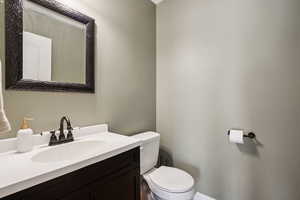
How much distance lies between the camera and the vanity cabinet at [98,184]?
0.66 metres

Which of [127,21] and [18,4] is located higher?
[127,21]

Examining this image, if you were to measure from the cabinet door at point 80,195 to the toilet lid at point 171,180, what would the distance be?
73 cm

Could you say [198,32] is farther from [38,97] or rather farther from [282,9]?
[38,97]

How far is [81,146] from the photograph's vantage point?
1145 millimetres

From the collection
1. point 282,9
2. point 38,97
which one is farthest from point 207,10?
point 38,97

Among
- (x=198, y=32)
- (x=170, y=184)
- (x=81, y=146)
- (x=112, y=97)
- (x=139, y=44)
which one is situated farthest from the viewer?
(x=139, y=44)

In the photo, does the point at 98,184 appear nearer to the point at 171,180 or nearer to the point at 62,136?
the point at 62,136

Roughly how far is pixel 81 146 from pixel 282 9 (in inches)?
76.7

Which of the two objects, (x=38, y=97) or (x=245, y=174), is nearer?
(x=38, y=97)

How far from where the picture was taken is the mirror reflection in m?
1.02

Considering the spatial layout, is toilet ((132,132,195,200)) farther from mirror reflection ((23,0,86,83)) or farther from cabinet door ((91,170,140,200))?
mirror reflection ((23,0,86,83))

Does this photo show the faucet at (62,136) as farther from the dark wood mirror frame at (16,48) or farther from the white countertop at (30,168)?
the dark wood mirror frame at (16,48)

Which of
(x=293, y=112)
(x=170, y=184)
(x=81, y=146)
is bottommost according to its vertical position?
(x=170, y=184)

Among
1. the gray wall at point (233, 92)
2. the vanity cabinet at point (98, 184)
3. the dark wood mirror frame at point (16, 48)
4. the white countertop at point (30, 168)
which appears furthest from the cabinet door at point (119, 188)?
the gray wall at point (233, 92)
